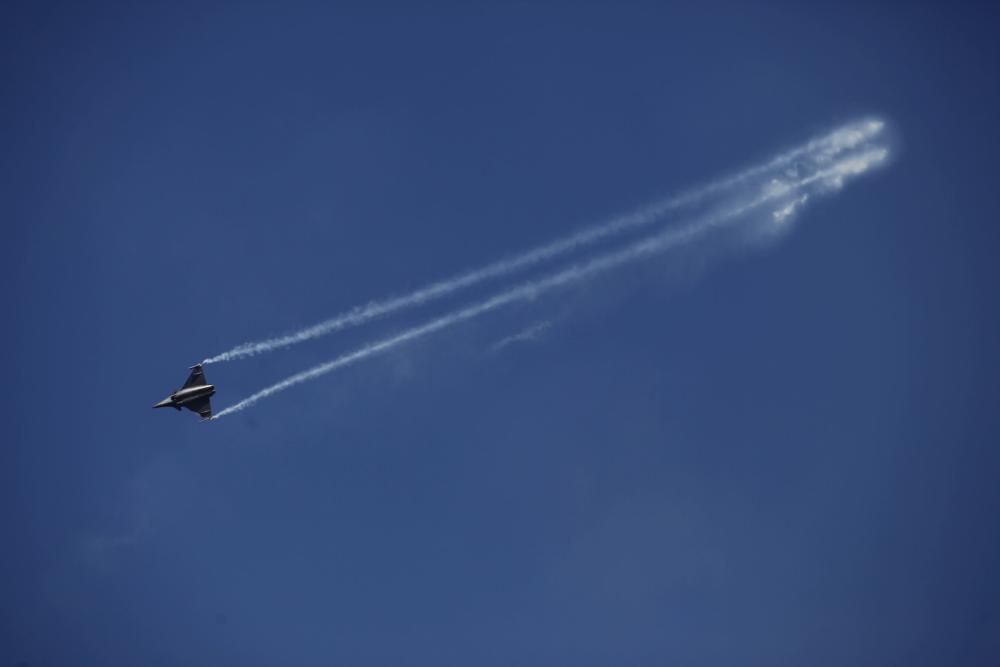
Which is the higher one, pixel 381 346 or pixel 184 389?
pixel 184 389

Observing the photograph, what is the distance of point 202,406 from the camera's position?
34.3 metres

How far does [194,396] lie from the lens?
3372 centimetres

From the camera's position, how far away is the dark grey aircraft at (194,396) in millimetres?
33719

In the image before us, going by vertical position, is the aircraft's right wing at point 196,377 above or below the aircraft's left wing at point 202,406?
above

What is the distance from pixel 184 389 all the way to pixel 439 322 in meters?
18.2

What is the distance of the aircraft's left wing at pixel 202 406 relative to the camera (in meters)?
34.0

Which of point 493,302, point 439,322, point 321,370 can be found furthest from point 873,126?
point 321,370

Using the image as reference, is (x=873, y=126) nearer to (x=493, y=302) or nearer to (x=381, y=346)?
(x=493, y=302)

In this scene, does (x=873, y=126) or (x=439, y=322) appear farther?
(x=873, y=126)

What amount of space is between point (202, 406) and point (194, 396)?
3.16 feet

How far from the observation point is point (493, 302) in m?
32.6

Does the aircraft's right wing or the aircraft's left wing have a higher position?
the aircraft's right wing

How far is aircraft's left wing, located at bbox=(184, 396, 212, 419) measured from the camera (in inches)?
1339

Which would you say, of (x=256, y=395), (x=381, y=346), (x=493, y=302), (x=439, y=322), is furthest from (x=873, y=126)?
(x=256, y=395)
